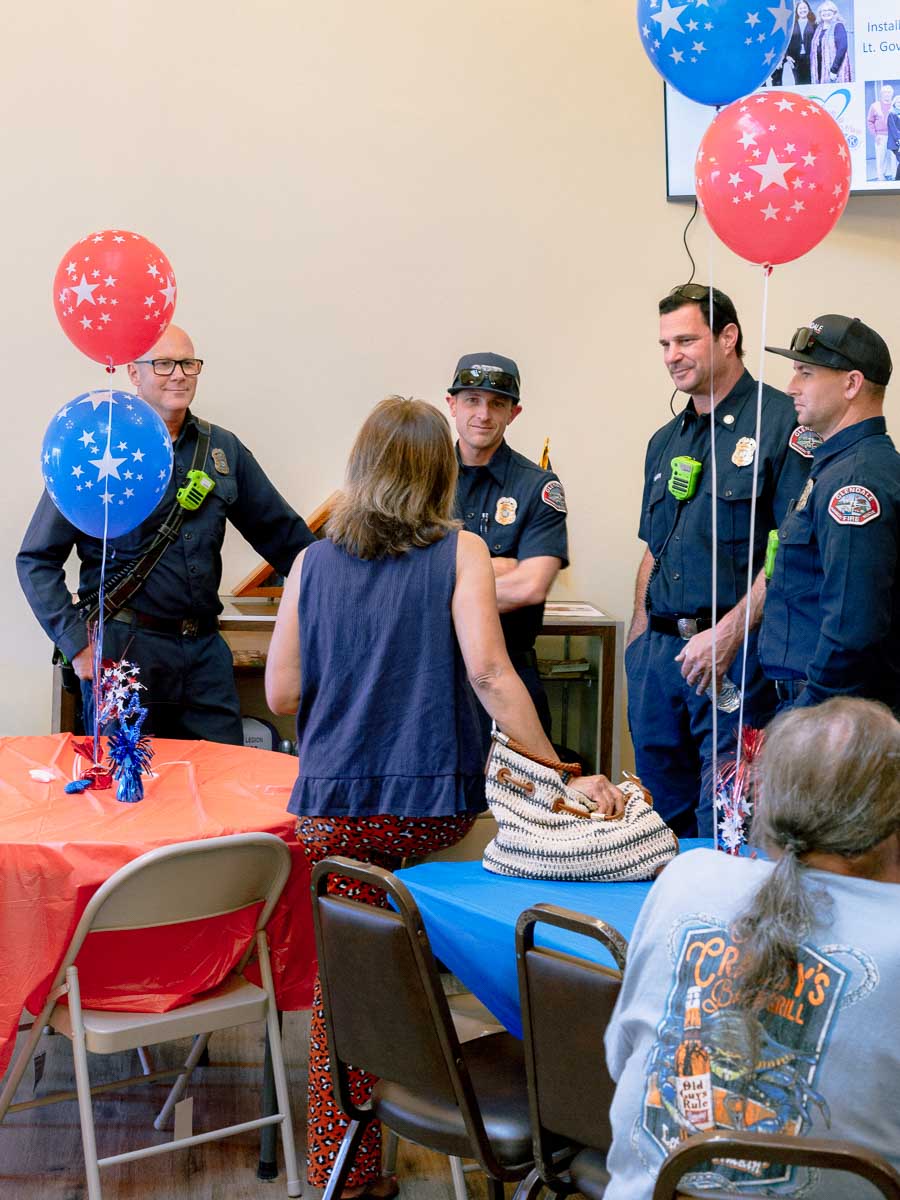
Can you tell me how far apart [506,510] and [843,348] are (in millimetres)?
1110

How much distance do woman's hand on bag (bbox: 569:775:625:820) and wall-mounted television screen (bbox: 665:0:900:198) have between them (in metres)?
3.17

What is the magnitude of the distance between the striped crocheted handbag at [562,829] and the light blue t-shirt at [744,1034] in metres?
0.60

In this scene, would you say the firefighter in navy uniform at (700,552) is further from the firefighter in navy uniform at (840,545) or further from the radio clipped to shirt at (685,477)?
the firefighter in navy uniform at (840,545)

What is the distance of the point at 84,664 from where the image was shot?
3.33 metres

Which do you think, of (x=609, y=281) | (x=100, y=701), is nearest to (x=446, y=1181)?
(x=100, y=701)

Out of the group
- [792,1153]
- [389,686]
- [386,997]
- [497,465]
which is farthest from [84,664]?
[792,1153]

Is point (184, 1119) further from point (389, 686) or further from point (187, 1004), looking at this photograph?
point (389, 686)

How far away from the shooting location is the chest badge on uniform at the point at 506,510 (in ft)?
11.9

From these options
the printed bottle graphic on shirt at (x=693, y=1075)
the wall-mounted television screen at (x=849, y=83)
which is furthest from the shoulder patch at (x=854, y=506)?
the wall-mounted television screen at (x=849, y=83)

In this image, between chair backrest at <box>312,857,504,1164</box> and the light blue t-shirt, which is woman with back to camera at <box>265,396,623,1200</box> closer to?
chair backrest at <box>312,857,504,1164</box>

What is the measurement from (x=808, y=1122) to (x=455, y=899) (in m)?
0.81

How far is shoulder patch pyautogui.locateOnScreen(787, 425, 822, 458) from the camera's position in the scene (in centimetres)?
311

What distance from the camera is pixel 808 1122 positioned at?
123 cm

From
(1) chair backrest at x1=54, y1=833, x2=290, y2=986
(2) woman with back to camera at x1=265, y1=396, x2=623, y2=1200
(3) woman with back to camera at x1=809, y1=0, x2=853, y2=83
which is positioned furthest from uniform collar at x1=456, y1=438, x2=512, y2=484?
(3) woman with back to camera at x1=809, y1=0, x2=853, y2=83
